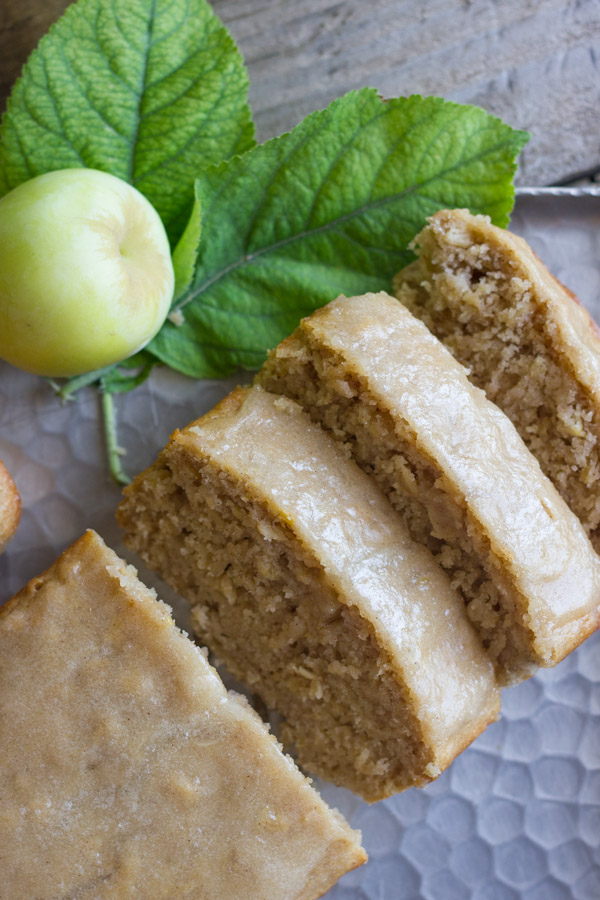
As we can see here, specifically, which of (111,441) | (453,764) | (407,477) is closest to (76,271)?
(111,441)

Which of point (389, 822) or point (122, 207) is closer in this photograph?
point (122, 207)

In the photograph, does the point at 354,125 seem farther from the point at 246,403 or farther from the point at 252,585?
the point at 252,585

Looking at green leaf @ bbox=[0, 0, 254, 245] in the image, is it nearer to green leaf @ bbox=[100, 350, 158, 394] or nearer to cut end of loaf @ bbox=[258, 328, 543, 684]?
green leaf @ bbox=[100, 350, 158, 394]

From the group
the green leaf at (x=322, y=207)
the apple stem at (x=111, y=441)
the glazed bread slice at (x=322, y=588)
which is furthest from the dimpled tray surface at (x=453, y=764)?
the glazed bread slice at (x=322, y=588)

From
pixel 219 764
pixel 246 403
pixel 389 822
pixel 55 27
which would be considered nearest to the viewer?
pixel 219 764

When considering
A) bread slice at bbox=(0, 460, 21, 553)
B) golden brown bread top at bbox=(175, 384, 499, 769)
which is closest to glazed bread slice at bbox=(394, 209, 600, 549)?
golden brown bread top at bbox=(175, 384, 499, 769)

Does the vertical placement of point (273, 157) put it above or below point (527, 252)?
above

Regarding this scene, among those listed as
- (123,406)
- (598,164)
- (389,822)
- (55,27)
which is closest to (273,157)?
(55,27)
